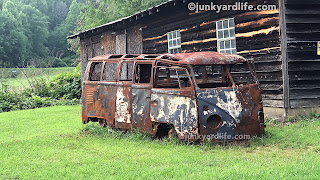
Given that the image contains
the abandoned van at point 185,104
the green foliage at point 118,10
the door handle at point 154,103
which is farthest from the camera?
the green foliage at point 118,10

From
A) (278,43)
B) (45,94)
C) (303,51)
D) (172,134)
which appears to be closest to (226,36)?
(278,43)

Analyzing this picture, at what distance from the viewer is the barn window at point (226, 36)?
38.8ft

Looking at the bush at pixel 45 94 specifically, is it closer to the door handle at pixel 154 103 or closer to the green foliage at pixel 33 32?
the door handle at pixel 154 103

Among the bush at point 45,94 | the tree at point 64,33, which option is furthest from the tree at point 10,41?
the bush at point 45,94

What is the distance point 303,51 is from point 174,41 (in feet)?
18.5

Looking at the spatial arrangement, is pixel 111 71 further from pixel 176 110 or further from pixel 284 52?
pixel 176 110

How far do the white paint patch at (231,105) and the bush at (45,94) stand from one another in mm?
13055

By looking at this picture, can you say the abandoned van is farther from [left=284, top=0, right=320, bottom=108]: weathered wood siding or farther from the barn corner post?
[left=284, top=0, right=320, bottom=108]: weathered wood siding

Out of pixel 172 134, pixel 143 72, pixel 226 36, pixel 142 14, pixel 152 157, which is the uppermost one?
pixel 142 14

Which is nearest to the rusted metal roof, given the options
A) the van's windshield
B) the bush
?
the van's windshield

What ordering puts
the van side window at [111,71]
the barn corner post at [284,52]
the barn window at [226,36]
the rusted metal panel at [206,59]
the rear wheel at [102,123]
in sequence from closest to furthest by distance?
the rusted metal panel at [206,59] → the rear wheel at [102,123] → the barn corner post at [284,52] → the barn window at [226,36] → the van side window at [111,71]

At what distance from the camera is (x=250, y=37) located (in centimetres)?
1117

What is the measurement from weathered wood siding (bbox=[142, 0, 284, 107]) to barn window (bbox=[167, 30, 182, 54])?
0.31m

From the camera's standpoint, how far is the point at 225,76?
852cm
